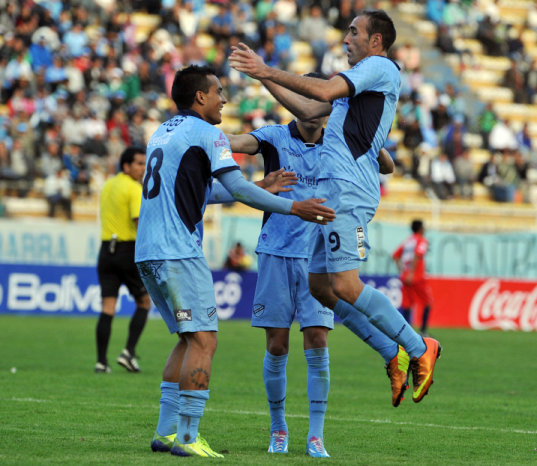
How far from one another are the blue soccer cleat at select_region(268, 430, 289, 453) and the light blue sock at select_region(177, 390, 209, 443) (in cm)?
80

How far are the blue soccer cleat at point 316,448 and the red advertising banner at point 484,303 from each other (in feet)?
55.2

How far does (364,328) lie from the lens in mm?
7320

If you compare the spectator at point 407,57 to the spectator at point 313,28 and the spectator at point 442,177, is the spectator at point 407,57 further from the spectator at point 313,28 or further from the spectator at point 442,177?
the spectator at point 442,177

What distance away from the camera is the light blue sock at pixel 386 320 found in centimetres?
709

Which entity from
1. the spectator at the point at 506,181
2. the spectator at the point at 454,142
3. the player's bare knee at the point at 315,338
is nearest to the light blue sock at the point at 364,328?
the player's bare knee at the point at 315,338

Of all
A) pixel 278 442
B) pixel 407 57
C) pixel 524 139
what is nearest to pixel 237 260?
pixel 407 57

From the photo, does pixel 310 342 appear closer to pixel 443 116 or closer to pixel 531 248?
pixel 531 248

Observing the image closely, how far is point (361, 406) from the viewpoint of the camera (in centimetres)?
1021

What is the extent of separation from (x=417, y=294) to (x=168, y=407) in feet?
44.9

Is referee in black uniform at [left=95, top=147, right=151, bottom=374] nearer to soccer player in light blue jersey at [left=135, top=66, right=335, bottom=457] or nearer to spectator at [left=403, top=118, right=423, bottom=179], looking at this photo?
soccer player in light blue jersey at [left=135, top=66, right=335, bottom=457]

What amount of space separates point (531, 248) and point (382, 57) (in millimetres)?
18114

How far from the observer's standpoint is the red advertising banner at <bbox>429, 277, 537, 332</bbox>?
23578 millimetres

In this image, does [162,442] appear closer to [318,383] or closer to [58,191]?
[318,383]

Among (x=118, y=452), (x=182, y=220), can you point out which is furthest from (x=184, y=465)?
(x=182, y=220)
